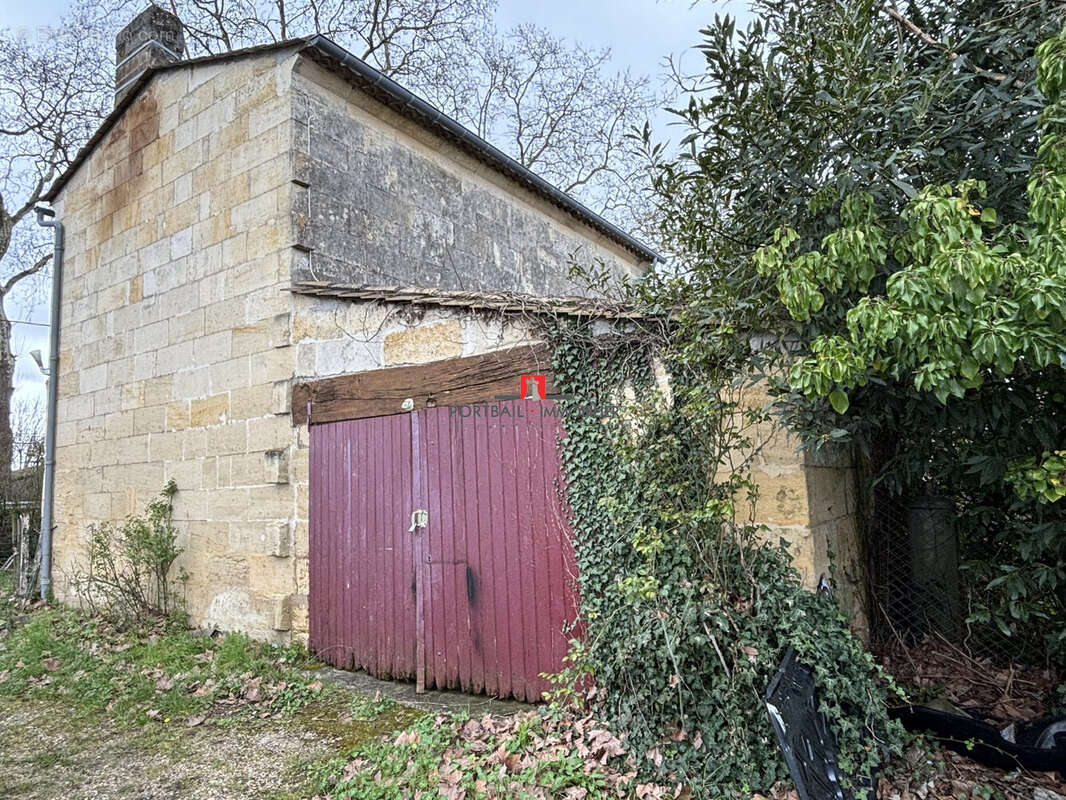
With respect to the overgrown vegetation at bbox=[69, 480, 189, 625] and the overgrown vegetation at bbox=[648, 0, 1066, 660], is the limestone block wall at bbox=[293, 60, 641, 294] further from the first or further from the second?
the overgrown vegetation at bbox=[69, 480, 189, 625]

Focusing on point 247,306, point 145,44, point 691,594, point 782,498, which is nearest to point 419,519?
point 691,594

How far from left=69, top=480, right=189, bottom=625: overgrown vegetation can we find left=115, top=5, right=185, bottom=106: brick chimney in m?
4.85

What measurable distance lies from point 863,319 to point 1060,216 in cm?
68

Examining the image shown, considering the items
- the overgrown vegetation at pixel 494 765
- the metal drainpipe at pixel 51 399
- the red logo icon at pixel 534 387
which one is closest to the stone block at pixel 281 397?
the red logo icon at pixel 534 387

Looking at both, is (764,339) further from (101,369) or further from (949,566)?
(101,369)

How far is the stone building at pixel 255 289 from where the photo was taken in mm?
5047

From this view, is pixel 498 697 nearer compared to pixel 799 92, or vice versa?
pixel 799 92

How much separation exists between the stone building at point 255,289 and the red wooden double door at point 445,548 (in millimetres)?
252

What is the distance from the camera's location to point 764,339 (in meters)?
3.41

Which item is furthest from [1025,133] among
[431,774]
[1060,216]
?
[431,774]

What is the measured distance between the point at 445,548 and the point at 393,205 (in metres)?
3.53

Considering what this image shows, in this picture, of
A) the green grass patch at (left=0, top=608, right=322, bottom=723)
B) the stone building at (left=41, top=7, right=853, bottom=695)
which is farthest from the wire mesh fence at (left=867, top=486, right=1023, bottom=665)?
the green grass patch at (left=0, top=608, right=322, bottom=723)

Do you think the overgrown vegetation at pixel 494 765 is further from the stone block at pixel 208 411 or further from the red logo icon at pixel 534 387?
the stone block at pixel 208 411

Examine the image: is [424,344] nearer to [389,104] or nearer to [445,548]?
[445,548]
